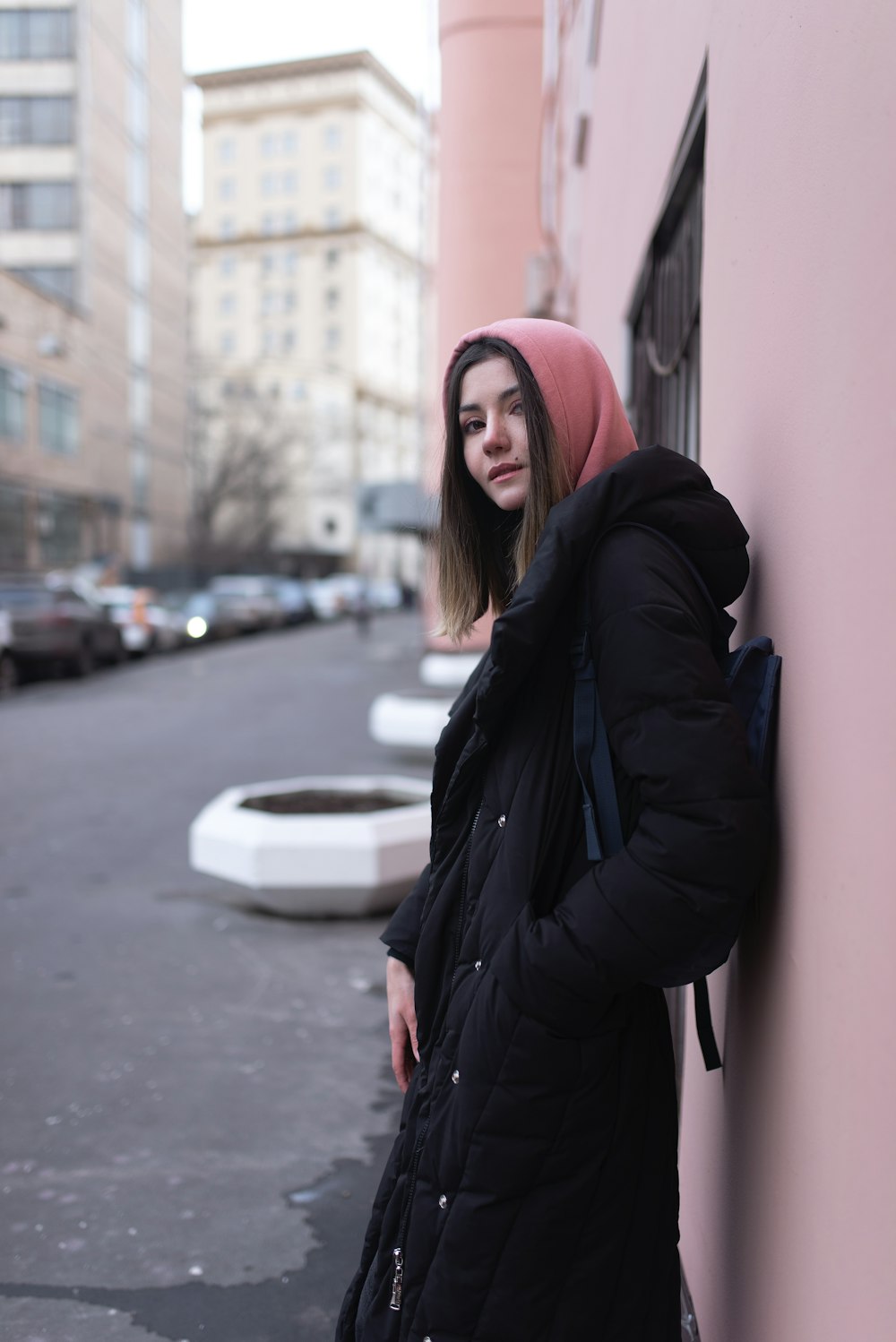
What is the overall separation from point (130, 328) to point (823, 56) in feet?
160

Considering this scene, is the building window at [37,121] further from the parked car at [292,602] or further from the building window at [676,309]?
the building window at [676,309]

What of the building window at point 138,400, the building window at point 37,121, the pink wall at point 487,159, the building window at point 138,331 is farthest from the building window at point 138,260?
the pink wall at point 487,159

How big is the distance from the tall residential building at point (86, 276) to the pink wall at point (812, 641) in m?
36.4

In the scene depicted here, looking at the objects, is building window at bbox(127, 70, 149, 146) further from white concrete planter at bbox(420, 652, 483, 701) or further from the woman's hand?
the woman's hand

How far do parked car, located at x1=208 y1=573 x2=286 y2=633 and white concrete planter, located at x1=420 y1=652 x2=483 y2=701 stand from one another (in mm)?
18919

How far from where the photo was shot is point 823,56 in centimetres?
152

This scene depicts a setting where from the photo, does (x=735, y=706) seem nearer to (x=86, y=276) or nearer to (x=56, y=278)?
(x=86, y=276)

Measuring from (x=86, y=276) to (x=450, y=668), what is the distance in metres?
34.5

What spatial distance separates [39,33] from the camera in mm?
42000

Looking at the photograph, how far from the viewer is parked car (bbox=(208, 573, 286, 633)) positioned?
33.5 meters

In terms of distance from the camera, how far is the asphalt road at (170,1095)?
2785mm

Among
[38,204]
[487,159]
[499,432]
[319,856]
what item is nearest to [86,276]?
[38,204]

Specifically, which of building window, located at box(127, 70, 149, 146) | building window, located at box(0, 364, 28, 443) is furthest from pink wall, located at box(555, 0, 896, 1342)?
building window, located at box(127, 70, 149, 146)

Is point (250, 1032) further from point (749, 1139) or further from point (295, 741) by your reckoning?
point (295, 741)
